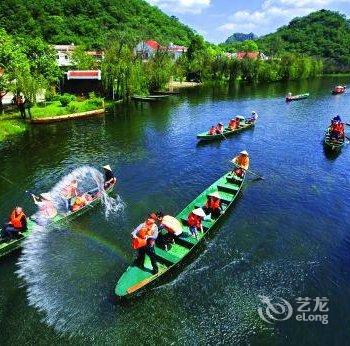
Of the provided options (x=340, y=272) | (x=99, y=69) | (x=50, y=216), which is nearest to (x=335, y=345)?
(x=340, y=272)

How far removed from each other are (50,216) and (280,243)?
15.8m

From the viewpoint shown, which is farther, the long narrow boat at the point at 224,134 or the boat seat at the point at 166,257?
the long narrow boat at the point at 224,134

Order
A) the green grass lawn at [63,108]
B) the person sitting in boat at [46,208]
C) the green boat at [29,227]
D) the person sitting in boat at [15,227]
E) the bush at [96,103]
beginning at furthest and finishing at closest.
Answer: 1. the bush at [96,103]
2. the green grass lawn at [63,108]
3. the person sitting in boat at [46,208]
4. the person sitting in boat at [15,227]
5. the green boat at [29,227]

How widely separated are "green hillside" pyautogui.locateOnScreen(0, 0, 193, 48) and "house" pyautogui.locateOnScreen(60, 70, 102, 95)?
45.3 meters

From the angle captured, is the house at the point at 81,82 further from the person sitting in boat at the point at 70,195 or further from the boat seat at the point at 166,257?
the boat seat at the point at 166,257

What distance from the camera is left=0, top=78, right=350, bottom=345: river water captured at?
18203 millimetres

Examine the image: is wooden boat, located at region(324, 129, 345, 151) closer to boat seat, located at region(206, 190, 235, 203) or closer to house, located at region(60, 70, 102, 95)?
boat seat, located at region(206, 190, 235, 203)

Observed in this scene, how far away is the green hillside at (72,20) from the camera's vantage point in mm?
131250


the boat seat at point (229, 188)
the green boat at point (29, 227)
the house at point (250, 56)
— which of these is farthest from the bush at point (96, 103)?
the house at point (250, 56)

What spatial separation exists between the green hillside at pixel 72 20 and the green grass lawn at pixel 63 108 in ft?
178

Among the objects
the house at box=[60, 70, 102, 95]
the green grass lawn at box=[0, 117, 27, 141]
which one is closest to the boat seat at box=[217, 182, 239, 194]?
the green grass lawn at box=[0, 117, 27, 141]

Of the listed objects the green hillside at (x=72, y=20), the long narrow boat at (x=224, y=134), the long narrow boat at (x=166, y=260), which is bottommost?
the long narrow boat at (x=166, y=260)

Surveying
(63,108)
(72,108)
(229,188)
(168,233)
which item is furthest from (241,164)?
(63,108)

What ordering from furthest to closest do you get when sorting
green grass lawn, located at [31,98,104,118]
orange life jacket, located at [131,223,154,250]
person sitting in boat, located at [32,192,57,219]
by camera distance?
green grass lawn, located at [31,98,104,118], person sitting in boat, located at [32,192,57,219], orange life jacket, located at [131,223,154,250]
